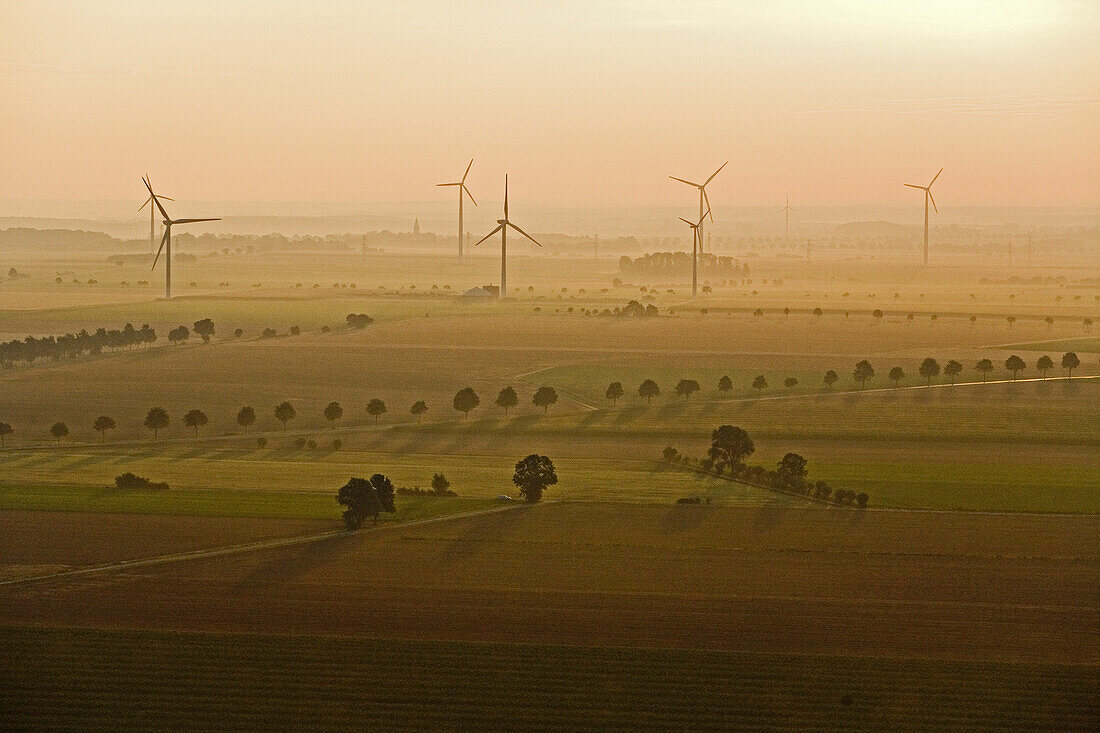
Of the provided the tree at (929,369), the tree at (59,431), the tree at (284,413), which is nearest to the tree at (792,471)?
the tree at (284,413)

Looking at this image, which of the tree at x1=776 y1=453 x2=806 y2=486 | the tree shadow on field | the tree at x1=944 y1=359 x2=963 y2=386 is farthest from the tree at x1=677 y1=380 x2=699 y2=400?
the tree shadow on field

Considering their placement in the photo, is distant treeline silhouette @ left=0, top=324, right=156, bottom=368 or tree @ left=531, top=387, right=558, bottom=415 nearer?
tree @ left=531, top=387, right=558, bottom=415

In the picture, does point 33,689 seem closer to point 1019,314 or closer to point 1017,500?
point 1017,500

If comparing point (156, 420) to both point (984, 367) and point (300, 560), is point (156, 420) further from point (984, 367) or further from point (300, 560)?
point (984, 367)

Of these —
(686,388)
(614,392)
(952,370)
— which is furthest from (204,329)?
(952,370)

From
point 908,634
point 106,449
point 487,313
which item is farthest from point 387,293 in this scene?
point 908,634

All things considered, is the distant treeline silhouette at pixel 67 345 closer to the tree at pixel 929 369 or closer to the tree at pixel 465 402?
the tree at pixel 465 402

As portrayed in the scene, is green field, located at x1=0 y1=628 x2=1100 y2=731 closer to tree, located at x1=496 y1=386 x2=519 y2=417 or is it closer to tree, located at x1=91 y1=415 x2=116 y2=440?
tree, located at x1=91 y1=415 x2=116 y2=440
